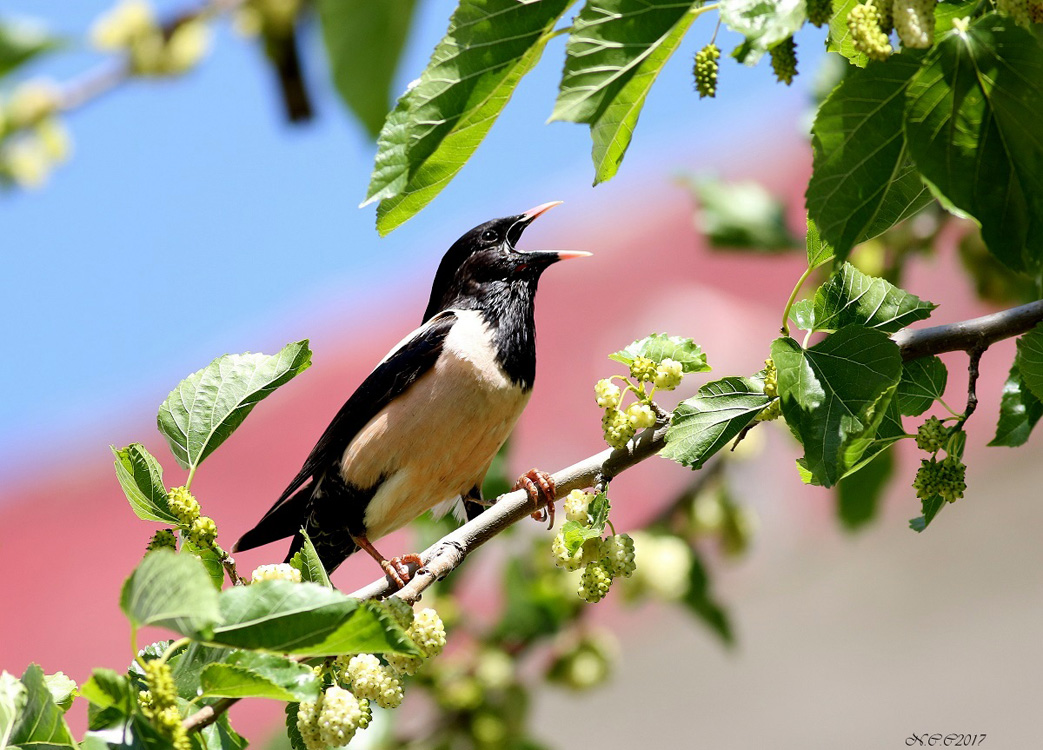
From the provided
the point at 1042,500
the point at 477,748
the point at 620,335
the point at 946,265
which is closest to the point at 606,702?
the point at 620,335

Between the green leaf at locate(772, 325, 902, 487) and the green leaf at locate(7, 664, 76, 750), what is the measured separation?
1212mm

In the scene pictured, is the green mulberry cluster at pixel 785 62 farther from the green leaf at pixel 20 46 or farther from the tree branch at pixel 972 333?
the green leaf at pixel 20 46

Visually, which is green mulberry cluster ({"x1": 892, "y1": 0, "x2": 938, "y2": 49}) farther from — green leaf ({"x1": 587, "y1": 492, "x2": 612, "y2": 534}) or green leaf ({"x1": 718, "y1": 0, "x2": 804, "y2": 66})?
green leaf ({"x1": 587, "y1": 492, "x2": 612, "y2": 534})

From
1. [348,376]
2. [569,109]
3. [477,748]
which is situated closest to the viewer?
[569,109]

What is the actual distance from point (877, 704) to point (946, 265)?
3.19m

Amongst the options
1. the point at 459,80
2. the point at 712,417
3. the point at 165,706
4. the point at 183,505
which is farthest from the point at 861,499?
the point at 165,706

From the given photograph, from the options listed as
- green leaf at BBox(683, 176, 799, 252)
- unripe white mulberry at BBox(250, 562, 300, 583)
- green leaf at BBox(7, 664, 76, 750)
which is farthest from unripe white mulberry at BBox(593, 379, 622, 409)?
green leaf at BBox(683, 176, 799, 252)

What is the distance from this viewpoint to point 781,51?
169 centimetres

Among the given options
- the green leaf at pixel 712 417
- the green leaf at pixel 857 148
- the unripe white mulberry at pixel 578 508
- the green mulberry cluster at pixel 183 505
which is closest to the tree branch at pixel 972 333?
the green leaf at pixel 712 417

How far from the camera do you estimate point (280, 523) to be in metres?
3.46

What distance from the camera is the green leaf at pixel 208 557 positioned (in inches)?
79.3

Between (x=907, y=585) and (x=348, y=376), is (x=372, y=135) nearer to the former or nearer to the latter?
(x=907, y=585)

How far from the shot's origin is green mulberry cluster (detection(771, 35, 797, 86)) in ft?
5.55

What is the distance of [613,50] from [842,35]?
1.41 ft
